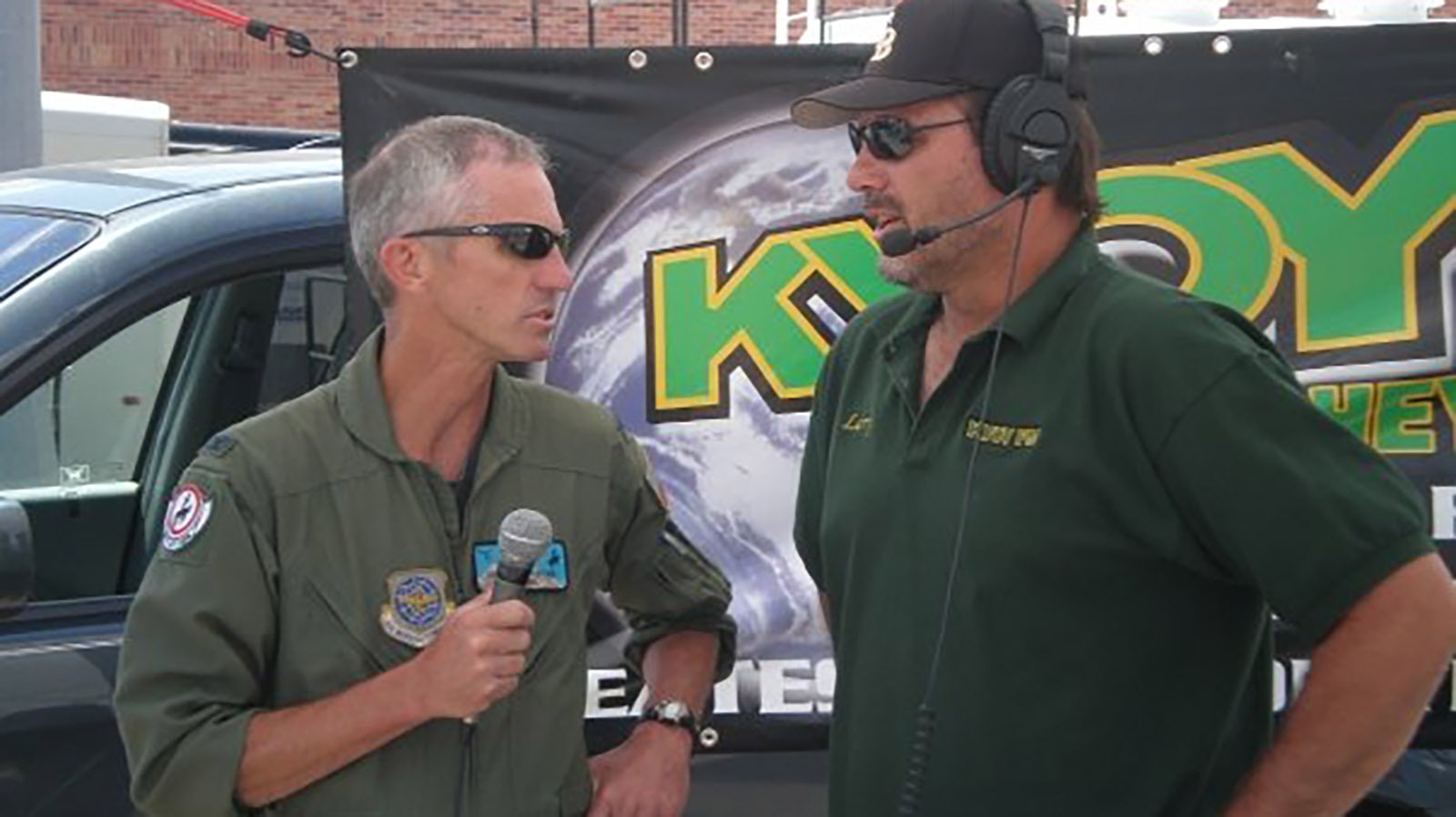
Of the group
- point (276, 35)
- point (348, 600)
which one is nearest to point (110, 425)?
point (348, 600)

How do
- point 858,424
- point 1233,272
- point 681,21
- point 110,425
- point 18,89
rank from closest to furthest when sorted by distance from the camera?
1. point 858,424
2. point 1233,272
3. point 110,425
4. point 18,89
5. point 681,21

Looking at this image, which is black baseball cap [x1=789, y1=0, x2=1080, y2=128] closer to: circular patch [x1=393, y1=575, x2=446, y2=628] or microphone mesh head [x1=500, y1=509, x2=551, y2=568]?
microphone mesh head [x1=500, y1=509, x2=551, y2=568]

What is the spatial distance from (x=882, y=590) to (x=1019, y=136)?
1.71 feet

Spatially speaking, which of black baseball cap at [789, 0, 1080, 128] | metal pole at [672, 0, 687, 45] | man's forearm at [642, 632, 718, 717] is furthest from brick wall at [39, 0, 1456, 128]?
black baseball cap at [789, 0, 1080, 128]

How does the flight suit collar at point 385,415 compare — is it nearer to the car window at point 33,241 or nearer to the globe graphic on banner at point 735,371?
the globe graphic on banner at point 735,371

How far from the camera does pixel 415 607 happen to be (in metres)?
2.35

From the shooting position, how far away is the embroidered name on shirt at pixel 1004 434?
215 centimetres

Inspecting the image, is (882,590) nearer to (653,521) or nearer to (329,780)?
(653,521)

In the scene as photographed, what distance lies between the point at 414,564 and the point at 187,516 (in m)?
0.26

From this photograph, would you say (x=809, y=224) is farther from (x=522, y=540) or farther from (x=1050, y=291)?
(x=522, y=540)

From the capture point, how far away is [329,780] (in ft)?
7.48

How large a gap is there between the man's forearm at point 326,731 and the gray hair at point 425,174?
533 millimetres

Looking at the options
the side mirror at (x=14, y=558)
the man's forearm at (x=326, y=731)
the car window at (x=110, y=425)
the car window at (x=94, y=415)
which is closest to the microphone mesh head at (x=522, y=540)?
the man's forearm at (x=326, y=731)

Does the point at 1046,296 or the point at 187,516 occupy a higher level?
the point at 1046,296
